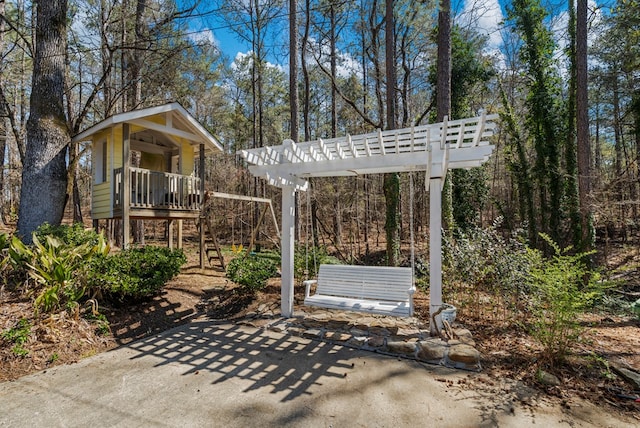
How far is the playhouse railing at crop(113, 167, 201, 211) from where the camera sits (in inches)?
249

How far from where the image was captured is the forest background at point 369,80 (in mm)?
6725

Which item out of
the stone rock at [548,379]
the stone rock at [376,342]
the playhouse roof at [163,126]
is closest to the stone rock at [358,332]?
the stone rock at [376,342]

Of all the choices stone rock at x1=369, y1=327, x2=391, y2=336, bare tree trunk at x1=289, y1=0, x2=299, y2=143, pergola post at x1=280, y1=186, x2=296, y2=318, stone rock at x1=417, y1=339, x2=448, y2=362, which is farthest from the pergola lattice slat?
bare tree trunk at x1=289, y1=0, x2=299, y2=143

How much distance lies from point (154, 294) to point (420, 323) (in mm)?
4047

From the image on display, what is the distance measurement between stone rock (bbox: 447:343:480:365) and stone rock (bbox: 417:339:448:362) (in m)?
0.08

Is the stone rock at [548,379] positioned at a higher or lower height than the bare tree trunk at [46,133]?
lower

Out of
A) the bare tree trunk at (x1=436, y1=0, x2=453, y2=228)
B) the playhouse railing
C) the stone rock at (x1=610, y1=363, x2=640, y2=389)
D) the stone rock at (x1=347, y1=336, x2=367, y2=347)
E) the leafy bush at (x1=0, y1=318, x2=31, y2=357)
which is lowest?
the stone rock at (x1=347, y1=336, x2=367, y2=347)

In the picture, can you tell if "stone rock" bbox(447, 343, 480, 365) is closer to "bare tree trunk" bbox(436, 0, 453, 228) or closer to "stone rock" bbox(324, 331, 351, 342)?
"stone rock" bbox(324, 331, 351, 342)

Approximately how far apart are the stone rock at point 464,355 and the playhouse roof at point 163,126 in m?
6.55

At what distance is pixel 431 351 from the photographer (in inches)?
128

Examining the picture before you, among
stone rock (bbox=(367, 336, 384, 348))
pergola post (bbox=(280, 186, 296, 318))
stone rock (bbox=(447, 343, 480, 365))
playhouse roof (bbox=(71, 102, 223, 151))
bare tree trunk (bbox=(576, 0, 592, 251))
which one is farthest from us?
bare tree trunk (bbox=(576, 0, 592, 251))

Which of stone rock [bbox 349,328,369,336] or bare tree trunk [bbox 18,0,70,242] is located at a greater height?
bare tree trunk [bbox 18,0,70,242]

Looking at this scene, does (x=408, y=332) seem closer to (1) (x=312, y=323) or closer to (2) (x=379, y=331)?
(2) (x=379, y=331)

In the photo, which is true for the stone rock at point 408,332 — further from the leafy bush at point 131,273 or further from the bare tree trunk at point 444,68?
the leafy bush at point 131,273
